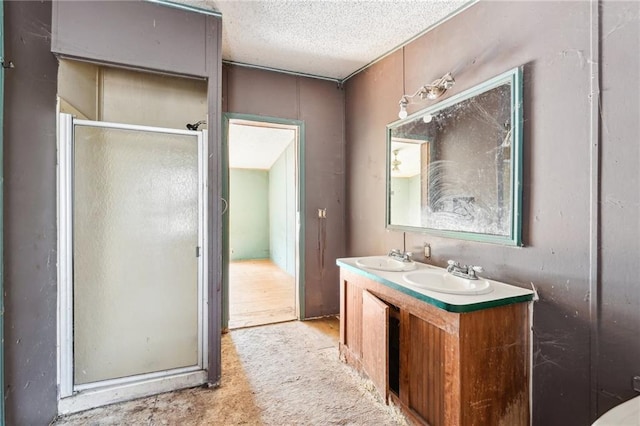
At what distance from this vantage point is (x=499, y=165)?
183cm

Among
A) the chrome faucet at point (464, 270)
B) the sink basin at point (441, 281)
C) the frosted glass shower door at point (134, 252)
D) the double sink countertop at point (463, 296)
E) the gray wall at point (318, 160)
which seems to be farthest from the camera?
the gray wall at point (318, 160)

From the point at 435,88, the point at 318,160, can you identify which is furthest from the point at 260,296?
the point at 435,88

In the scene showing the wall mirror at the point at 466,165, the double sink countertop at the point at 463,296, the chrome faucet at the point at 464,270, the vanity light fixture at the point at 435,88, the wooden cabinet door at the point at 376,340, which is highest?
the vanity light fixture at the point at 435,88

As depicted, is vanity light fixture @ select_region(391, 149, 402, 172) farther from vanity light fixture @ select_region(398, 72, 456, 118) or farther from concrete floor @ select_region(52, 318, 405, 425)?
concrete floor @ select_region(52, 318, 405, 425)

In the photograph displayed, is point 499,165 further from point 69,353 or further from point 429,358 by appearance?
point 69,353

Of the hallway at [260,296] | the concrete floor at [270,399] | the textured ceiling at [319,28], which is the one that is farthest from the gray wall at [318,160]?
the concrete floor at [270,399]

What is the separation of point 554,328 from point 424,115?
5.24 feet

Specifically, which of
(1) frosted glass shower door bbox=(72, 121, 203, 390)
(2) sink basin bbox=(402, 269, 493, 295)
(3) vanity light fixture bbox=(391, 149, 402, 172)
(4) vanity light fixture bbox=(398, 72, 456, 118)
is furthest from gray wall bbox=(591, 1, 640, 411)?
(1) frosted glass shower door bbox=(72, 121, 203, 390)

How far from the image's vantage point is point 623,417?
0.86m

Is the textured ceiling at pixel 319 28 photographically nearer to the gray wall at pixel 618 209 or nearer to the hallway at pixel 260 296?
the gray wall at pixel 618 209

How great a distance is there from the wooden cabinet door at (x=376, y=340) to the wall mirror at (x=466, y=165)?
0.71 m

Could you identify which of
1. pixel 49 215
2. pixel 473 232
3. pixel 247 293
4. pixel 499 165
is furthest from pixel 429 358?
pixel 247 293

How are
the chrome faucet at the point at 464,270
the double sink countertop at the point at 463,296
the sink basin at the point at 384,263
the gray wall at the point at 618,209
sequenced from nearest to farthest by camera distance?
1. the gray wall at the point at 618,209
2. the double sink countertop at the point at 463,296
3. the chrome faucet at the point at 464,270
4. the sink basin at the point at 384,263

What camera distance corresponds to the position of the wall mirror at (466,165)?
1.76 metres
